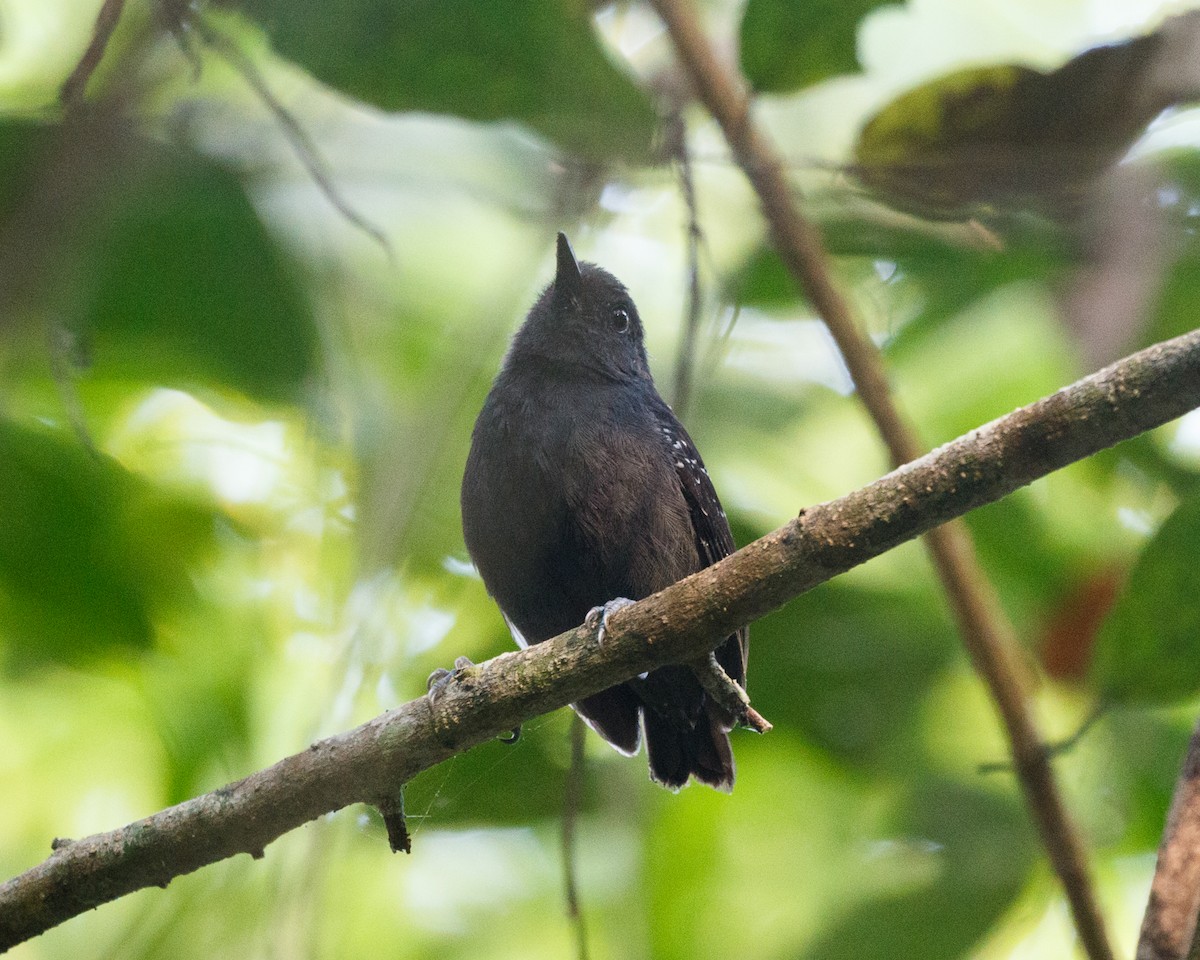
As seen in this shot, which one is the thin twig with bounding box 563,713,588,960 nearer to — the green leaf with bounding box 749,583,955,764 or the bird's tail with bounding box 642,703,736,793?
the bird's tail with bounding box 642,703,736,793

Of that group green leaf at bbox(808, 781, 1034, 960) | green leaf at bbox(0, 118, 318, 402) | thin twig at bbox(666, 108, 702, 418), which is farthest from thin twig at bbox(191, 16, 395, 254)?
green leaf at bbox(808, 781, 1034, 960)

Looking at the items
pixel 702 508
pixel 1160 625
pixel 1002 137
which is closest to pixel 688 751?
pixel 702 508

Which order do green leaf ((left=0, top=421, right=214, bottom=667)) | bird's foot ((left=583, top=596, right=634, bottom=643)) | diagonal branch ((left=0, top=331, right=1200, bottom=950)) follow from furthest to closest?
green leaf ((left=0, top=421, right=214, bottom=667))
bird's foot ((left=583, top=596, right=634, bottom=643))
diagonal branch ((left=0, top=331, right=1200, bottom=950))

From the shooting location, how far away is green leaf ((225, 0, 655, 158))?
10.8 feet

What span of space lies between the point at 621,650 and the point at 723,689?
1.13 ft

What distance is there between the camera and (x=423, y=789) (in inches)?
115

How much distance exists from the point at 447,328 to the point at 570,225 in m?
0.58

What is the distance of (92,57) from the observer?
3.14m

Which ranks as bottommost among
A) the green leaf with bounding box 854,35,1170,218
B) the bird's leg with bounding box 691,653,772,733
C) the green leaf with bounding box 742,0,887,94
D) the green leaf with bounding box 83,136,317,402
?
the bird's leg with bounding box 691,653,772,733

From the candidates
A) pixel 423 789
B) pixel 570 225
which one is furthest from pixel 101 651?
pixel 570 225

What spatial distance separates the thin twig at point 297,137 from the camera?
11.0 ft

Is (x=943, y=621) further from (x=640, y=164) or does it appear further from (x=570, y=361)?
(x=640, y=164)

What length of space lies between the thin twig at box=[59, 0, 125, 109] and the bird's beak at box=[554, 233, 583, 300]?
152 cm

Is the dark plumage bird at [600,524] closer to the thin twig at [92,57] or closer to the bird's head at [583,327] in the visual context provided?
the bird's head at [583,327]
